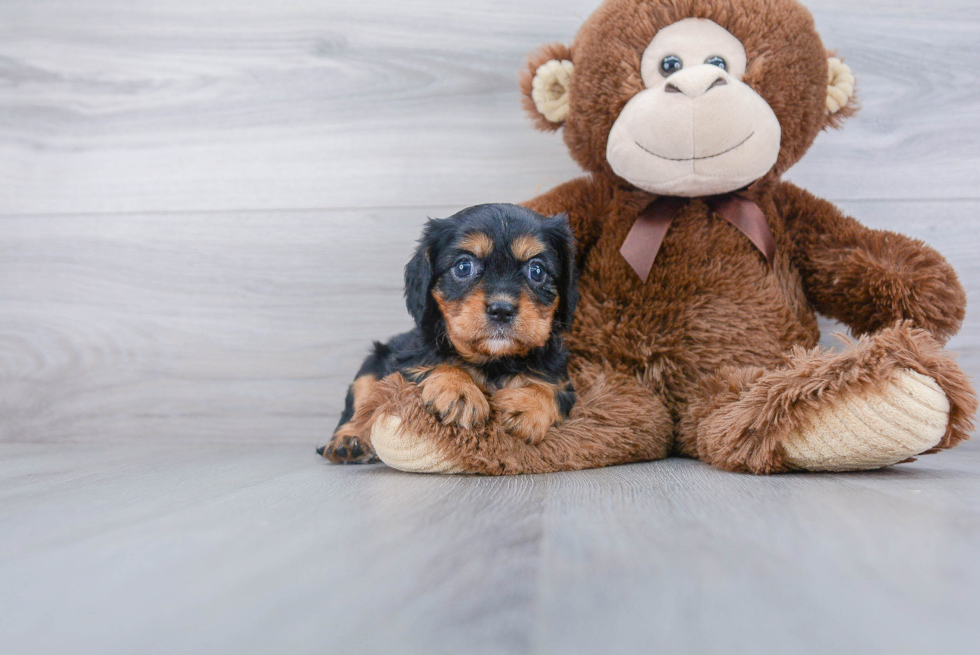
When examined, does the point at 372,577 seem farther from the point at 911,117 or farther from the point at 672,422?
the point at 911,117

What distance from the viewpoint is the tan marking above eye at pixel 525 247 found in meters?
1.35

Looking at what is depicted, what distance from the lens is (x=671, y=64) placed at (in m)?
1.46

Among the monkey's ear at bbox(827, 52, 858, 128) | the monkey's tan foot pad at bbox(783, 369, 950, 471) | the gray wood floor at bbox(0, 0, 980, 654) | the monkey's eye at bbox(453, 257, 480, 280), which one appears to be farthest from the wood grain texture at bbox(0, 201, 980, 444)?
the monkey's tan foot pad at bbox(783, 369, 950, 471)

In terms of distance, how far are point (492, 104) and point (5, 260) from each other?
1587mm

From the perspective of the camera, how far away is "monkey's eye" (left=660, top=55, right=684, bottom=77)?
146 centimetres

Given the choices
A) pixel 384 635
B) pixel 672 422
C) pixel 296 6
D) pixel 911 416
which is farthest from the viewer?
pixel 296 6

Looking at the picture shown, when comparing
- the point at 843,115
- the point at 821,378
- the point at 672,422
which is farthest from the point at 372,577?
the point at 843,115

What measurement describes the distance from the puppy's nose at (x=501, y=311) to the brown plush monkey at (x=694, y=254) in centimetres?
20

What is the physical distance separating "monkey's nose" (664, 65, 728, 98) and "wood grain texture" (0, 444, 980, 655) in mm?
774

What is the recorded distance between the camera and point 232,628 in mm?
579

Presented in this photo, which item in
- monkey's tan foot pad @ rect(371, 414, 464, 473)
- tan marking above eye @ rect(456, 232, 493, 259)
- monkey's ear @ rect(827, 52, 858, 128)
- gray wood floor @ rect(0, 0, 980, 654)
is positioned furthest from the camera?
gray wood floor @ rect(0, 0, 980, 654)

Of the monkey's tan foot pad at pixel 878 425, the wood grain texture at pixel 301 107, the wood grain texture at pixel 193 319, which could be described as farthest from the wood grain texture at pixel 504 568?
the wood grain texture at pixel 301 107

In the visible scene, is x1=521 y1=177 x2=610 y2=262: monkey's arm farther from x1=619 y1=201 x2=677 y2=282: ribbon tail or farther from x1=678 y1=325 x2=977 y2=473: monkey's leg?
x1=678 y1=325 x2=977 y2=473: monkey's leg

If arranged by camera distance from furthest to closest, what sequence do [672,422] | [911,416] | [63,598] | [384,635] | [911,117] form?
1. [911,117]
2. [672,422]
3. [911,416]
4. [63,598]
5. [384,635]
